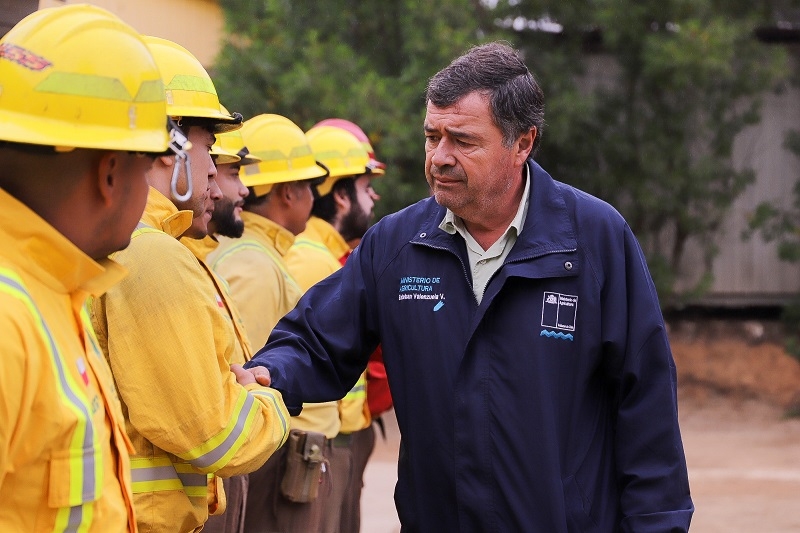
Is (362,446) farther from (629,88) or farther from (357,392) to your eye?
(629,88)

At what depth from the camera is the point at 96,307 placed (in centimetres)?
306

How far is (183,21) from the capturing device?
1346 cm

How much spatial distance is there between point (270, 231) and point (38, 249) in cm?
347

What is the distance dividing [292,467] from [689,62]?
32.1ft

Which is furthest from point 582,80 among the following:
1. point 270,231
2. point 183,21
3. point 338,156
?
point 270,231

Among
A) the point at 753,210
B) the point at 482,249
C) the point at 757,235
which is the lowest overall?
the point at 757,235

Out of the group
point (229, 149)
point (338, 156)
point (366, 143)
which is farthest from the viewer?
point (366, 143)

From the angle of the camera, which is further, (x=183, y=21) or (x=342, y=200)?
(x=183, y=21)

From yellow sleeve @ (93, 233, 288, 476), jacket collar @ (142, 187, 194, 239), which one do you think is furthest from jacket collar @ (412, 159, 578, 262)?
yellow sleeve @ (93, 233, 288, 476)

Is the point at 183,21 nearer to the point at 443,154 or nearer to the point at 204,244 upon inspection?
the point at 204,244

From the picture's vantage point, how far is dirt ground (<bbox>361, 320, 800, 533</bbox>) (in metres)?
9.13

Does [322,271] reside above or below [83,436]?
below

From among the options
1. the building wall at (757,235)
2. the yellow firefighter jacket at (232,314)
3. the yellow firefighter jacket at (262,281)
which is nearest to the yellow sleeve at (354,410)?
the yellow firefighter jacket at (262,281)

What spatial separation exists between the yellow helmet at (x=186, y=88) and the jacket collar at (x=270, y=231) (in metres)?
1.62
